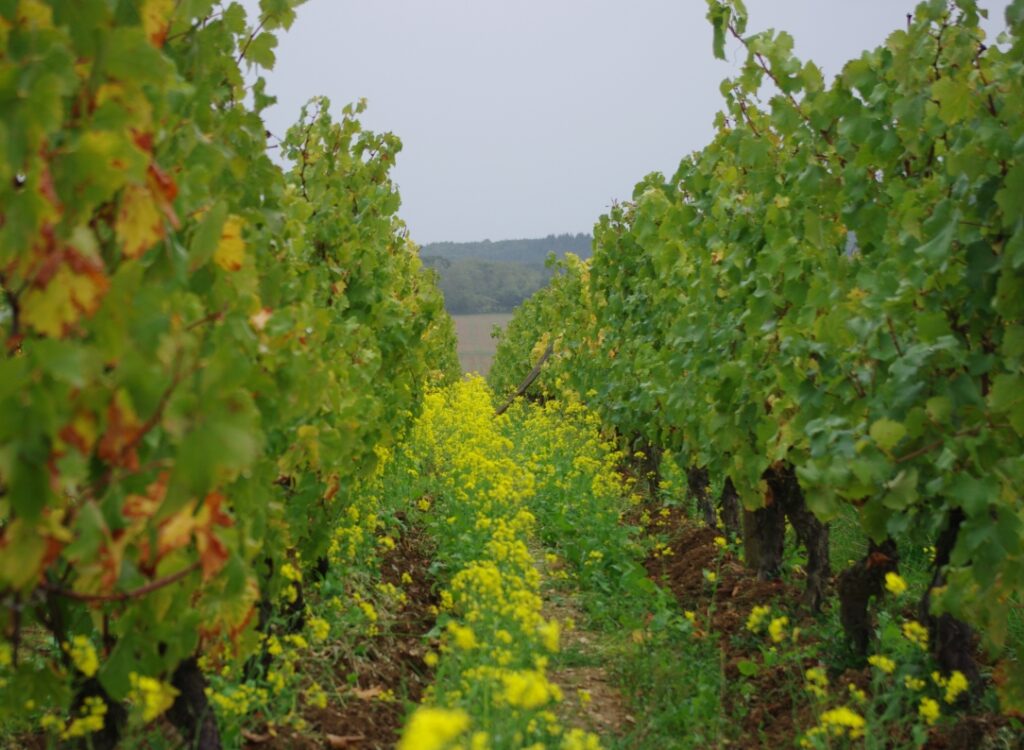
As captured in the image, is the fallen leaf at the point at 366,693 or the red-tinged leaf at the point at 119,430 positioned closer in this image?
the red-tinged leaf at the point at 119,430

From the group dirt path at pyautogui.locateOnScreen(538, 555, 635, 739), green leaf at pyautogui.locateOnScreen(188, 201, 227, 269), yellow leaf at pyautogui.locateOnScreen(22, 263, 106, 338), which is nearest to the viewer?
yellow leaf at pyautogui.locateOnScreen(22, 263, 106, 338)

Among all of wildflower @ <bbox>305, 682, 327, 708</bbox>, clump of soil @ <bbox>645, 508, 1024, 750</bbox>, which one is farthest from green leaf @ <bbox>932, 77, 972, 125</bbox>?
wildflower @ <bbox>305, 682, 327, 708</bbox>

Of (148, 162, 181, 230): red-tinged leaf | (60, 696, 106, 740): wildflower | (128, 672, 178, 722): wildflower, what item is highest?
(148, 162, 181, 230): red-tinged leaf

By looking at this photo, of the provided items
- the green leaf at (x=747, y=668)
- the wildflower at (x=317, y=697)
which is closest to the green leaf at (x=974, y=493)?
the green leaf at (x=747, y=668)

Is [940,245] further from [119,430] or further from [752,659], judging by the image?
[752,659]

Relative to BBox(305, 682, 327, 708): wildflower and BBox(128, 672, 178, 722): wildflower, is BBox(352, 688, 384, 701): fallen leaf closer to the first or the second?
BBox(305, 682, 327, 708): wildflower

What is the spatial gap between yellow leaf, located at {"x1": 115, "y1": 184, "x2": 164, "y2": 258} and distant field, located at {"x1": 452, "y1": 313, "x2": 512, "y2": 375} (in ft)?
162

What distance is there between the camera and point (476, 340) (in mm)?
70188

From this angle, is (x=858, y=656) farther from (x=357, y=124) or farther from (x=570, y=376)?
(x=570, y=376)

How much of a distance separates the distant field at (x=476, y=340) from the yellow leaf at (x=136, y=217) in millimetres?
49473

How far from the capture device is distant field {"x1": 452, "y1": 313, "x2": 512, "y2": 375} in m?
58.2

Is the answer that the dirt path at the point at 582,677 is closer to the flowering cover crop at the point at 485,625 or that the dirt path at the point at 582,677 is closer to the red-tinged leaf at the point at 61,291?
the flowering cover crop at the point at 485,625

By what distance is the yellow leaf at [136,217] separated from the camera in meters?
1.83

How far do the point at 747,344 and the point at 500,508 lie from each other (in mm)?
2716
